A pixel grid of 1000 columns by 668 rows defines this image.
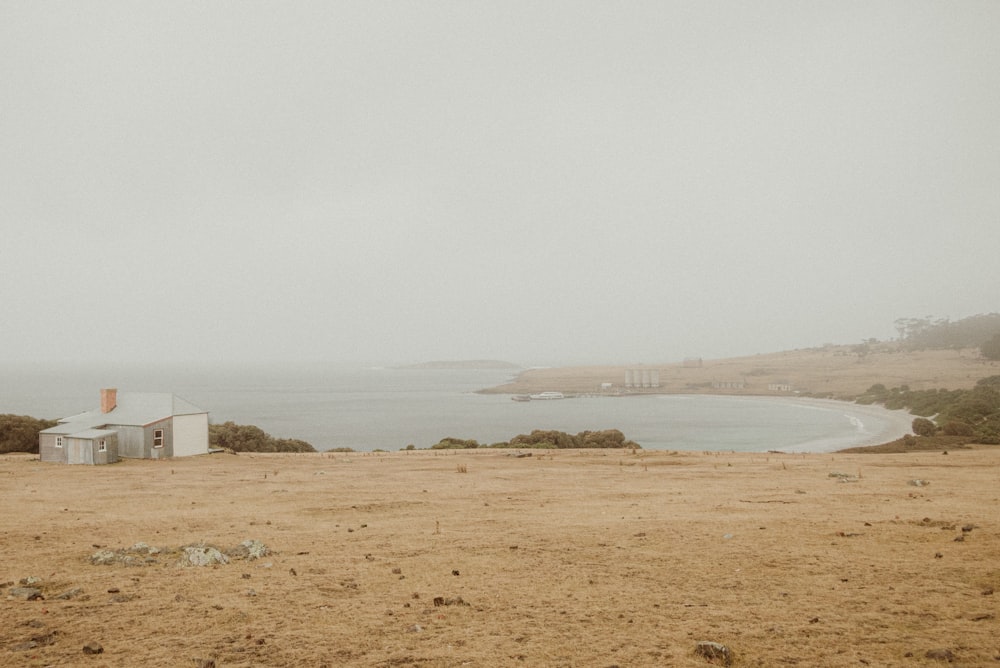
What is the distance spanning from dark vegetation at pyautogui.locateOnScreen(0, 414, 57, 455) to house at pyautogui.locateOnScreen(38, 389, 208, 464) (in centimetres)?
823

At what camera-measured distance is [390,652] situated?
298 inches

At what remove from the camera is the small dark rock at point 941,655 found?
23.2 ft

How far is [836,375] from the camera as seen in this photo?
14850 cm

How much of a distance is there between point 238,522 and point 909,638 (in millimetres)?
15450

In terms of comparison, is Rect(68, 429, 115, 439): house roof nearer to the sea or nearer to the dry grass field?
the dry grass field

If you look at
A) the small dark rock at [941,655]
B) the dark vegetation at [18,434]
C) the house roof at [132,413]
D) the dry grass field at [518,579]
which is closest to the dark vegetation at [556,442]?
the house roof at [132,413]

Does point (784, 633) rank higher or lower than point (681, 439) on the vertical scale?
higher

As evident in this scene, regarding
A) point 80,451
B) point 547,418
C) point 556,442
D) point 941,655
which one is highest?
point 941,655

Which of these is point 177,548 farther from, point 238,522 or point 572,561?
point 572,561

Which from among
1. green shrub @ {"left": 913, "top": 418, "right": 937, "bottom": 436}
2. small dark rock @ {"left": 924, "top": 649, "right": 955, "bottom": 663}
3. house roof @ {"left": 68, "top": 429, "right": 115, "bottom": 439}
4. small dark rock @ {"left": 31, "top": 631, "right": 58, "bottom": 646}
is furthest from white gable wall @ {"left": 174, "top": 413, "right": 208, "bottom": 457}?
green shrub @ {"left": 913, "top": 418, "right": 937, "bottom": 436}

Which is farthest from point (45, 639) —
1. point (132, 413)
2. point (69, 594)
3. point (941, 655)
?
point (132, 413)

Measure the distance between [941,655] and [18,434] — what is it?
195 feet

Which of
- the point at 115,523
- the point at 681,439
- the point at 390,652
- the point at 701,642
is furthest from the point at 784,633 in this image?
the point at 681,439

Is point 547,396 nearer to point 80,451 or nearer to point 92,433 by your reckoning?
point 92,433
